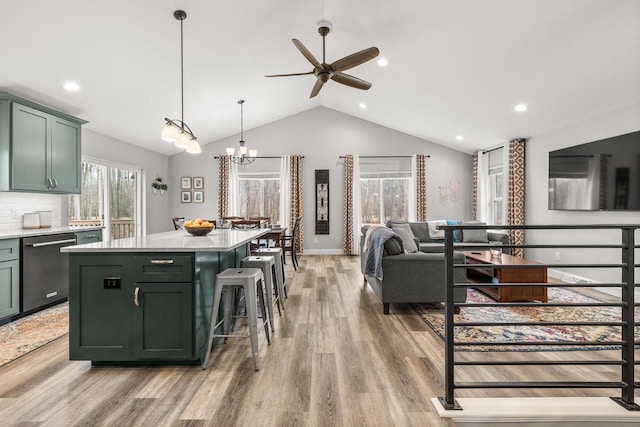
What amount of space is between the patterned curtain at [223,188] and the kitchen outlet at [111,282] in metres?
5.79

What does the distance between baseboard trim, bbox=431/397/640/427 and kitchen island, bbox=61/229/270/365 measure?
172cm

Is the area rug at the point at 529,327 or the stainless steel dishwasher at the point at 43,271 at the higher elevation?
the stainless steel dishwasher at the point at 43,271

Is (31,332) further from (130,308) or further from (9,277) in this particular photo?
(130,308)

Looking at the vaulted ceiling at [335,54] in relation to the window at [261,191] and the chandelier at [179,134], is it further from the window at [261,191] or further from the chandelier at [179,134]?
the window at [261,191]

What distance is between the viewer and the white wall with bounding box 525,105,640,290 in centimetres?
426

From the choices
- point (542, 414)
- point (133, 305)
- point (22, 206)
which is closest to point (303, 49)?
point (133, 305)

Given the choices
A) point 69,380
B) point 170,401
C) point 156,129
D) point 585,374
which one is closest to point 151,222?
point 156,129

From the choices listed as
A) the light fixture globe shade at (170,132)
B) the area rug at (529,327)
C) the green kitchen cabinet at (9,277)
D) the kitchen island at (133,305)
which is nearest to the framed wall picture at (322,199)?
the area rug at (529,327)

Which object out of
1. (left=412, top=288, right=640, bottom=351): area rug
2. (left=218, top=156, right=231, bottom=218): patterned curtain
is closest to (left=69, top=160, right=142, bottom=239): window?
(left=218, top=156, right=231, bottom=218): patterned curtain

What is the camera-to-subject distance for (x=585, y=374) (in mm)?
2303

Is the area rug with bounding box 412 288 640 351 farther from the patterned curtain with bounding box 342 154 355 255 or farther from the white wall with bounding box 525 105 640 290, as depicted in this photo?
the patterned curtain with bounding box 342 154 355 255

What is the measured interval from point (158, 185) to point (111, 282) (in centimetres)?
563

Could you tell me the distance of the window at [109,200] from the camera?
5.31 meters

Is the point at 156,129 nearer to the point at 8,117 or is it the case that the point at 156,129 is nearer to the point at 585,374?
the point at 8,117
